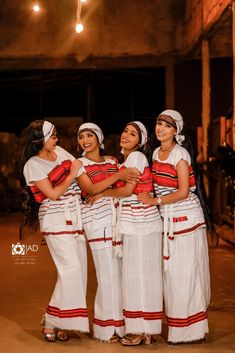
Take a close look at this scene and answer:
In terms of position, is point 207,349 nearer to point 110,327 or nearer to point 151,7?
point 110,327

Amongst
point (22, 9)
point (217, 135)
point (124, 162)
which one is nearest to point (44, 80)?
point (22, 9)

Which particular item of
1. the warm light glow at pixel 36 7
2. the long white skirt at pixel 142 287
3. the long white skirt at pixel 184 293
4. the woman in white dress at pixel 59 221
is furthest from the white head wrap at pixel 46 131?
the warm light glow at pixel 36 7

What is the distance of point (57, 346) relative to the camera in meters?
5.02

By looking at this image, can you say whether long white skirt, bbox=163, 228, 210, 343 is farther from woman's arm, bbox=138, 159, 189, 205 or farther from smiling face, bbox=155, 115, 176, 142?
smiling face, bbox=155, 115, 176, 142

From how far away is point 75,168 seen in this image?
16.6ft

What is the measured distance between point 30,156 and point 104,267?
0.98m

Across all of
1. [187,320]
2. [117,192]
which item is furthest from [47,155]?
[187,320]

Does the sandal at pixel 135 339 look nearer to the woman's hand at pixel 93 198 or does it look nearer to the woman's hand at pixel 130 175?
the woman's hand at pixel 93 198

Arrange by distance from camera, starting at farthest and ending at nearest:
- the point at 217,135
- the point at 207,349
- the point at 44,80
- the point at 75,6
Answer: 1. the point at 44,80
2. the point at 75,6
3. the point at 217,135
4. the point at 207,349

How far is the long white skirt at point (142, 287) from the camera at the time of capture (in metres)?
4.99

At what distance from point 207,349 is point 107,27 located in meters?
9.78

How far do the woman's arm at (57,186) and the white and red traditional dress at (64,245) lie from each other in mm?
54

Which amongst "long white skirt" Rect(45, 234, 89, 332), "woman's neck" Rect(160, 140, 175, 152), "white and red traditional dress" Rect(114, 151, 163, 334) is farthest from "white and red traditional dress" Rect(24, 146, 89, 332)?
"woman's neck" Rect(160, 140, 175, 152)

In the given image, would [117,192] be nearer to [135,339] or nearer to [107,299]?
[107,299]
